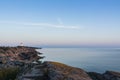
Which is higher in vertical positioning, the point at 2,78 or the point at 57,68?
the point at 57,68

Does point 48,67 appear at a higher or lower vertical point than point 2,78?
higher

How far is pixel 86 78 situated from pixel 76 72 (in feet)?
4.69

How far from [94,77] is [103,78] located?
143cm

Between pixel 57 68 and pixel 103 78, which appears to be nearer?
pixel 57 68

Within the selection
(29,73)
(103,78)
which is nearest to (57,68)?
(29,73)

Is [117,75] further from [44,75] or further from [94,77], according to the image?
[44,75]

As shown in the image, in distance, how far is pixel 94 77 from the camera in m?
29.5

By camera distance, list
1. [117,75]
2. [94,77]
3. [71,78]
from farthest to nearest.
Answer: [94,77]
[117,75]
[71,78]

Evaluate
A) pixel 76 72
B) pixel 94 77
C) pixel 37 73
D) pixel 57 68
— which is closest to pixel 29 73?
pixel 37 73

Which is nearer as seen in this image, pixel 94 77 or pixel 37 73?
pixel 37 73

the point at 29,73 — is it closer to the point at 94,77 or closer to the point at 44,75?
the point at 44,75

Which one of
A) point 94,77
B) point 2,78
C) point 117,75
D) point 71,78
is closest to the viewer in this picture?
point 71,78

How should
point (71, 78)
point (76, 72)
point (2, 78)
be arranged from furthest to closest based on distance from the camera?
point (2, 78) < point (76, 72) < point (71, 78)

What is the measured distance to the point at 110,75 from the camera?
91.3ft
